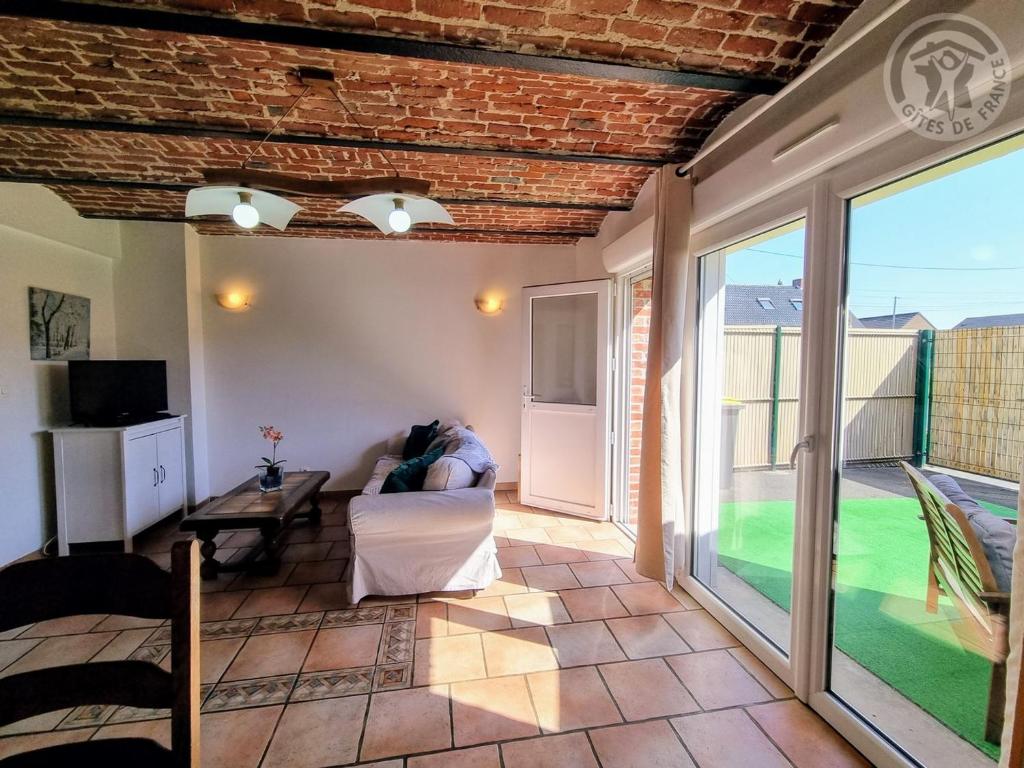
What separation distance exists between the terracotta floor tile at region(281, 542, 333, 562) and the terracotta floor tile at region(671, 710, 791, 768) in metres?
2.52

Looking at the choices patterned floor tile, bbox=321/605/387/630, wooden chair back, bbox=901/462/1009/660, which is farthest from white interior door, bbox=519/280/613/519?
wooden chair back, bbox=901/462/1009/660

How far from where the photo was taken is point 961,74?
1.20 metres

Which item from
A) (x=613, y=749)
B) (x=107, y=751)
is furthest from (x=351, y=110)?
(x=613, y=749)

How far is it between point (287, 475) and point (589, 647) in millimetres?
2747

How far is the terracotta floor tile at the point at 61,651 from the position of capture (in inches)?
79.4

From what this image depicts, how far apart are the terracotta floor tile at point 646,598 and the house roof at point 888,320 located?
178 centimetres

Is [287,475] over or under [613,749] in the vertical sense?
over

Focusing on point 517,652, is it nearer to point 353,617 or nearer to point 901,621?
point 353,617

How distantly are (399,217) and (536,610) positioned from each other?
2248 mm

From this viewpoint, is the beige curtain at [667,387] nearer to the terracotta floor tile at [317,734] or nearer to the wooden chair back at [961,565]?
the wooden chair back at [961,565]

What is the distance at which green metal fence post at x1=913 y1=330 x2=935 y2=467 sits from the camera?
1.43m

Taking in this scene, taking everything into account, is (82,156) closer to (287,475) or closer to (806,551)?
(287,475)

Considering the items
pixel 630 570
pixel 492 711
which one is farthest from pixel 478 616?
pixel 630 570

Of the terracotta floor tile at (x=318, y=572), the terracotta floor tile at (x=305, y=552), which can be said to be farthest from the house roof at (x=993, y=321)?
the terracotta floor tile at (x=305, y=552)
